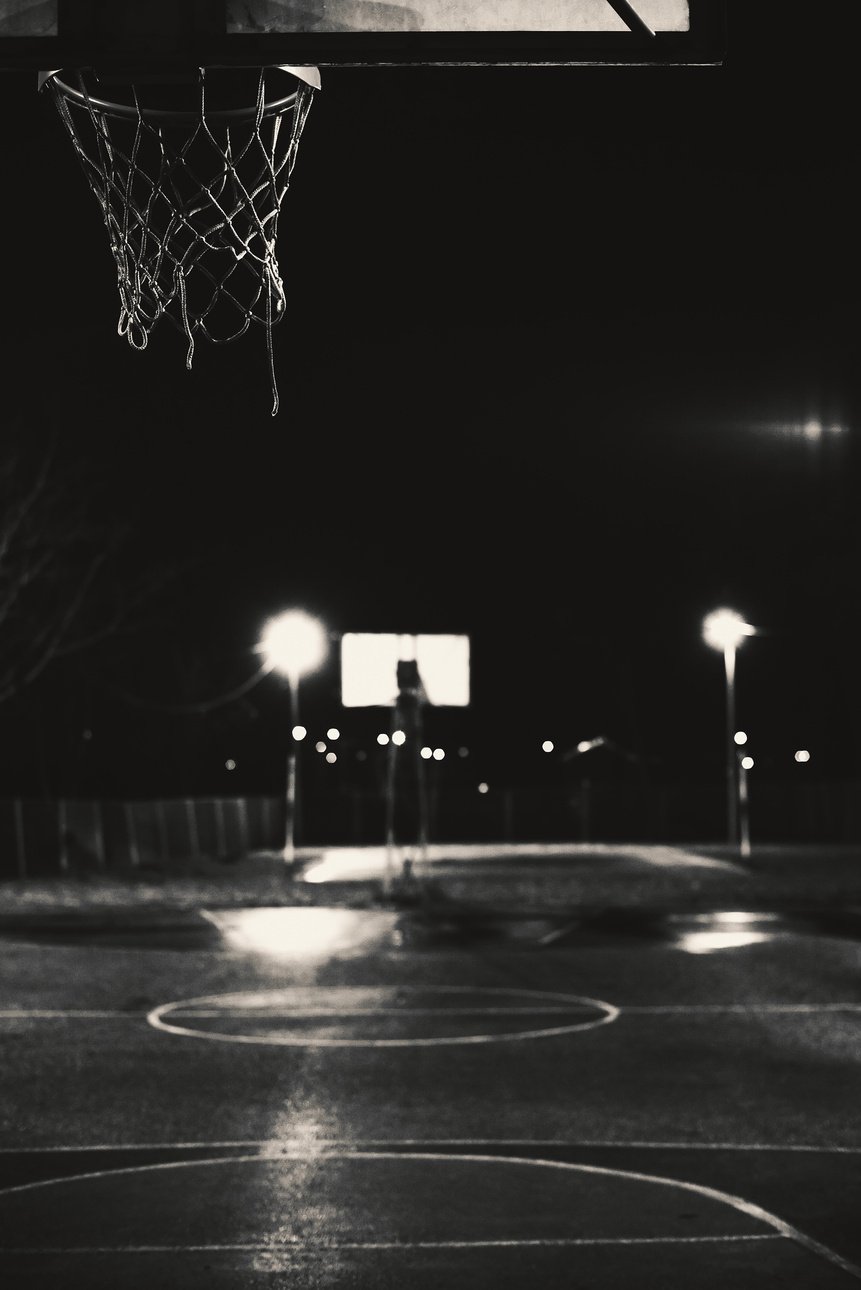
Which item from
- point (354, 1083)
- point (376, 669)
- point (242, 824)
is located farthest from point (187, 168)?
point (376, 669)

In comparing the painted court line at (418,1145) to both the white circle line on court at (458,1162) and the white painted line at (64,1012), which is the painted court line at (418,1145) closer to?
the white circle line on court at (458,1162)

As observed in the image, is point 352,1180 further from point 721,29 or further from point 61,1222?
point 721,29

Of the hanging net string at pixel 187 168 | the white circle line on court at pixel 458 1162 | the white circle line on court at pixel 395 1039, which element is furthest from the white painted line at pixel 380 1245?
the white circle line on court at pixel 395 1039

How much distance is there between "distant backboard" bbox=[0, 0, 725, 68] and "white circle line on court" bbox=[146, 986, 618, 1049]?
24.0 ft

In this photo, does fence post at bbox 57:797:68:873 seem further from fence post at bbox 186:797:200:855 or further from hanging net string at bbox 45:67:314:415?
hanging net string at bbox 45:67:314:415

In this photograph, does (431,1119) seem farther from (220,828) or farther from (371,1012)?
(220,828)

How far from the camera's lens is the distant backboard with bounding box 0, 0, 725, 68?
6273mm

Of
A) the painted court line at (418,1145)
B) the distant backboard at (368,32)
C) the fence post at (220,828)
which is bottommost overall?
the painted court line at (418,1145)

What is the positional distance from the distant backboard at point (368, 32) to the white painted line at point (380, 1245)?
4.28m

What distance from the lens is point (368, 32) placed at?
634 centimetres

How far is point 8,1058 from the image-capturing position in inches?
452

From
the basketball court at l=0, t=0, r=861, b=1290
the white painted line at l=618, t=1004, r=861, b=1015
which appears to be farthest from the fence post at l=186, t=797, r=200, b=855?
the white painted line at l=618, t=1004, r=861, b=1015

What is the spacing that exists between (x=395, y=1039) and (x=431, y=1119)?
109 inches

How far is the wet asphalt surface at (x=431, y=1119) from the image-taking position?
21.7ft
